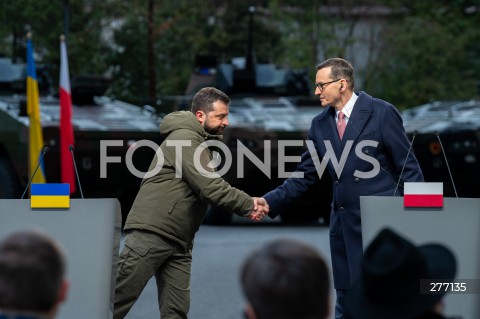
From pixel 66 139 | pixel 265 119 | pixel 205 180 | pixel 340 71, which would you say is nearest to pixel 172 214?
pixel 205 180

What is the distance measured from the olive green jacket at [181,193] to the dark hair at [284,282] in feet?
11.2

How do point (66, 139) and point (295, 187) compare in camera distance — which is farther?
point (66, 139)

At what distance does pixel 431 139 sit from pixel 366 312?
14470 mm

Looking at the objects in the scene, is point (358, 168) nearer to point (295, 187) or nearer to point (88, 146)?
point (295, 187)

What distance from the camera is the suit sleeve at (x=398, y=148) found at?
747 centimetres

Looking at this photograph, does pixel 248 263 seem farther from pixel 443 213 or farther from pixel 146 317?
pixel 146 317

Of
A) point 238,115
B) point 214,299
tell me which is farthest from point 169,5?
point 214,299

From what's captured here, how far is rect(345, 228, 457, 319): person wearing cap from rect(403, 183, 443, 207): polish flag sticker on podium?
2.53 meters

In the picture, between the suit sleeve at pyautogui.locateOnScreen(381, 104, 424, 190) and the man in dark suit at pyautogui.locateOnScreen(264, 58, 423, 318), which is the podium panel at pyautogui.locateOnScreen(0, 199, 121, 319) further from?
the suit sleeve at pyautogui.locateOnScreen(381, 104, 424, 190)

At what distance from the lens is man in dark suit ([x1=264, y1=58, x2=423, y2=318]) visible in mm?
7488

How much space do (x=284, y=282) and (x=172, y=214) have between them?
3648 millimetres

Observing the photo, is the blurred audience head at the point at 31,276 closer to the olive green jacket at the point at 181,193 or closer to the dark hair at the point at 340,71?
the olive green jacket at the point at 181,193

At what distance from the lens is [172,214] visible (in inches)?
292

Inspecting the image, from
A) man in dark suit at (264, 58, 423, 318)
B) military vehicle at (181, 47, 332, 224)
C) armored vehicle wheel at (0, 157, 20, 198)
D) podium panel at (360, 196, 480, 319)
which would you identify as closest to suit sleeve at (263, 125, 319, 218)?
man in dark suit at (264, 58, 423, 318)
